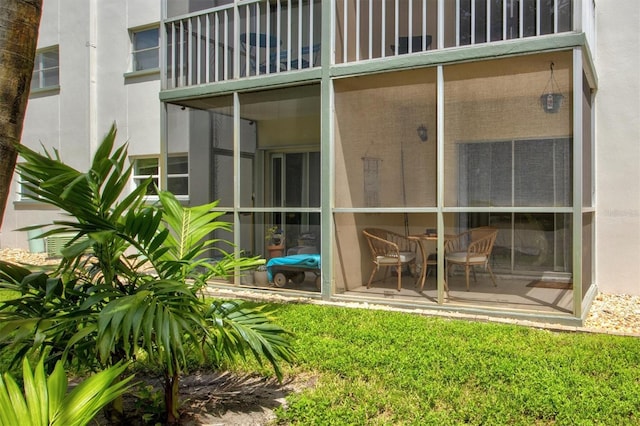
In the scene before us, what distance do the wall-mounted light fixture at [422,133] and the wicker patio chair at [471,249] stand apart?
1.26 m

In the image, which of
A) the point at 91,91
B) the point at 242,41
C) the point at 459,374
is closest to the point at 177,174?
the point at 242,41

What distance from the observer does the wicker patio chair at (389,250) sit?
6.52 m

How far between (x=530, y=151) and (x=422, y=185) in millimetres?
1305

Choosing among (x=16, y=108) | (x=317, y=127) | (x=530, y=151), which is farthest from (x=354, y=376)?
(x=317, y=127)

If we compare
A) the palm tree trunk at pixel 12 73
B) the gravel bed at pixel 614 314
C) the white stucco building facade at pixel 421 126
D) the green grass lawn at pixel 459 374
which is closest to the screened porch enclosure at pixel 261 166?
the white stucco building facade at pixel 421 126

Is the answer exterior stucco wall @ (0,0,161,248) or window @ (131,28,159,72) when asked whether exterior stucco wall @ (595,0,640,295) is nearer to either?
exterior stucco wall @ (0,0,161,248)

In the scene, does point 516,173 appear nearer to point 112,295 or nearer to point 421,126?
point 421,126

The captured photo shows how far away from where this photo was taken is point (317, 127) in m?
7.22

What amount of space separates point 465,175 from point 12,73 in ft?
15.7

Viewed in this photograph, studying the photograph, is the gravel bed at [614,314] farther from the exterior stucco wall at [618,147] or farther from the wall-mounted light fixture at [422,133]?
the wall-mounted light fixture at [422,133]

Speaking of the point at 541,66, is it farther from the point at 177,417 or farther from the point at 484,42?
the point at 177,417

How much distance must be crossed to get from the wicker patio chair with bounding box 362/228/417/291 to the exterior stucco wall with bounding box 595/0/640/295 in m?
2.97

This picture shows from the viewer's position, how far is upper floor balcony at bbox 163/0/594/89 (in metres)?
5.90

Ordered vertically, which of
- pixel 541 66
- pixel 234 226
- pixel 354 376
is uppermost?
pixel 541 66
